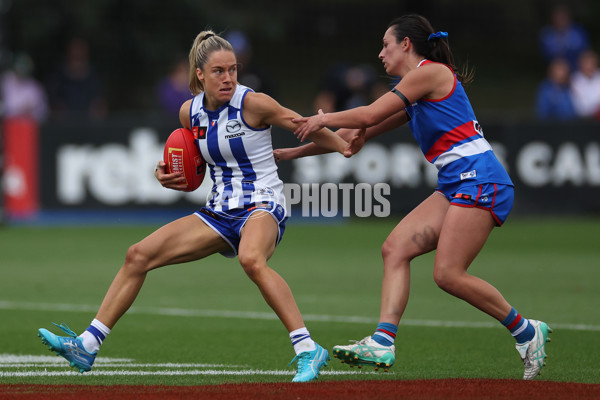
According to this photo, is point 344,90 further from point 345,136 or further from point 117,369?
point 117,369

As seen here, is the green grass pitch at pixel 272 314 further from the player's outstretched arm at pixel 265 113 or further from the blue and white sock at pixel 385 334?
the player's outstretched arm at pixel 265 113

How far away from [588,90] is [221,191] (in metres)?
15.5

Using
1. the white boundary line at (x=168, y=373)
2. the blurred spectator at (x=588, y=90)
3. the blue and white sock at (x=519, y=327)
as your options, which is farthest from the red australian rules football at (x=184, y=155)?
the blurred spectator at (x=588, y=90)

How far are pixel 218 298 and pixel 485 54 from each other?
29532 mm

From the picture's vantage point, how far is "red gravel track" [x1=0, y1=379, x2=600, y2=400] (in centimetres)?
605

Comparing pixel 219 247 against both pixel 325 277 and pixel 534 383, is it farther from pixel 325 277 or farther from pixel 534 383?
pixel 325 277

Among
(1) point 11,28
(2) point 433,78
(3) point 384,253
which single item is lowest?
(3) point 384,253

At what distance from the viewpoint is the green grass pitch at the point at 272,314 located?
25.0ft

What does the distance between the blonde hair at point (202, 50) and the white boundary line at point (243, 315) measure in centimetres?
334

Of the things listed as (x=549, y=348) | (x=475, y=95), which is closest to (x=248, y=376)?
(x=549, y=348)

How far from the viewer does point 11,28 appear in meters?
29.8

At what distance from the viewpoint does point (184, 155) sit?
24.1ft

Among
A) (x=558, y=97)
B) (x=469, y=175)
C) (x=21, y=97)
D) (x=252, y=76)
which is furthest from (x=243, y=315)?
(x=21, y=97)

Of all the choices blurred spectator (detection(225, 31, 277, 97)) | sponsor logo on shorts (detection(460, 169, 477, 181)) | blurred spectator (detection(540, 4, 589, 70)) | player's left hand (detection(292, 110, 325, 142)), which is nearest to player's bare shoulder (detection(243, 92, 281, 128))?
player's left hand (detection(292, 110, 325, 142))
